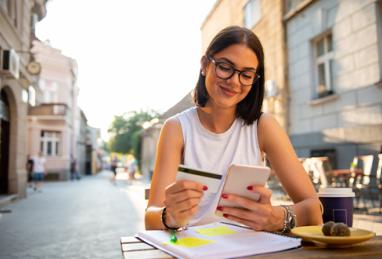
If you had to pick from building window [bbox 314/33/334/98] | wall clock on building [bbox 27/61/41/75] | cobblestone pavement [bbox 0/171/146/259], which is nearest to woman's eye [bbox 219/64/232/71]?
cobblestone pavement [bbox 0/171/146/259]

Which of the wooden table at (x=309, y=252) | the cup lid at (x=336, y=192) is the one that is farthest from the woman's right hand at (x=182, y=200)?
the cup lid at (x=336, y=192)

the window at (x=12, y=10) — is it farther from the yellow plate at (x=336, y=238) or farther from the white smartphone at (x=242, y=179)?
the yellow plate at (x=336, y=238)

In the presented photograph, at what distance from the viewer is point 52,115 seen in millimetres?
27719

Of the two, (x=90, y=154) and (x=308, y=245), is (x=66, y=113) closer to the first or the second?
(x=90, y=154)

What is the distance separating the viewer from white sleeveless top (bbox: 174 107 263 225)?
1933 millimetres

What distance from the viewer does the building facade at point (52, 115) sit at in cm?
2761

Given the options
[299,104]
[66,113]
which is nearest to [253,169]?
[299,104]

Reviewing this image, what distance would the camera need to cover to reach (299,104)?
36.8ft

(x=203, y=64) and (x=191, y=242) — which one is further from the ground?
(x=203, y=64)

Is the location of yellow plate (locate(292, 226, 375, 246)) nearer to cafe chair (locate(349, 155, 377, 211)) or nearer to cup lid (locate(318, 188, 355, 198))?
cup lid (locate(318, 188, 355, 198))

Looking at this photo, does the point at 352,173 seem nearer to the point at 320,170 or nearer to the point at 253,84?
the point at 320,170

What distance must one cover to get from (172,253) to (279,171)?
873 mm

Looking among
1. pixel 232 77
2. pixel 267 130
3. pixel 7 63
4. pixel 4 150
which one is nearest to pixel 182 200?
pixel 232 77

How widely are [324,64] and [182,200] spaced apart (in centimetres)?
970
